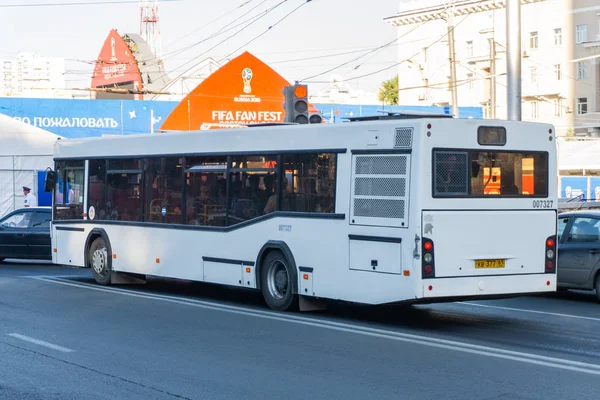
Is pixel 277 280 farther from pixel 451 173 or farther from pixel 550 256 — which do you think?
pixel 550 256

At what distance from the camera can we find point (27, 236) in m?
24.2

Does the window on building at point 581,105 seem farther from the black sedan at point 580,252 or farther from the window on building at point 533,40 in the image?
the black sedan at point 580,252

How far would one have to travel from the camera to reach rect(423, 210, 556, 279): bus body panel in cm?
1223

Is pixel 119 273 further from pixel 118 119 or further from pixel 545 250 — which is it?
pixel 118 119

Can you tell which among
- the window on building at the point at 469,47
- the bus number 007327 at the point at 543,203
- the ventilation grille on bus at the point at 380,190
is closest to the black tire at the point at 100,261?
the ventilation grille on bus at the point at 380,190

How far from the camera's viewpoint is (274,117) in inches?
1359

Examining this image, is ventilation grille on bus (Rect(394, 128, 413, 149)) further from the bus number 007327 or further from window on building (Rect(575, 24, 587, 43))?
window on building (Rect(575, 24, 587, 43))

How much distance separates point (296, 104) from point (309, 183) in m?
7.76

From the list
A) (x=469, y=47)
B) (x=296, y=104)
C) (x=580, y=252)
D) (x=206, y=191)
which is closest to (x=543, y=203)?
(x=580, y=252)

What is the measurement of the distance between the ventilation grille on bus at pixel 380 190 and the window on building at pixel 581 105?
6687cm

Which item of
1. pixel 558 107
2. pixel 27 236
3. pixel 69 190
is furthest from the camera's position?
pixel 558 107

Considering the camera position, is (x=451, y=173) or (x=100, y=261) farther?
(x=100, y=261)

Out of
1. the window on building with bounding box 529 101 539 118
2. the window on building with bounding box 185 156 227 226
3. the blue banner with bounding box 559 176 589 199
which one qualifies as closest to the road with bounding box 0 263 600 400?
the window on building with bounding box 185 156 227 226

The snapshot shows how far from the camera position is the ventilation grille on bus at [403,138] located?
40.5 feet
